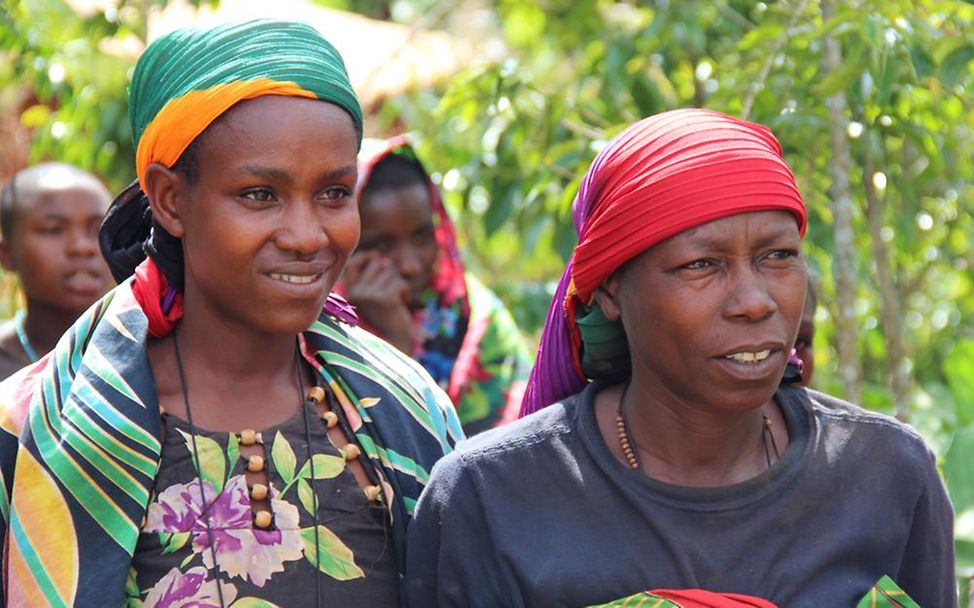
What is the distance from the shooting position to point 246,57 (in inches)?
104

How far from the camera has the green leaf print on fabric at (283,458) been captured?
106 inches

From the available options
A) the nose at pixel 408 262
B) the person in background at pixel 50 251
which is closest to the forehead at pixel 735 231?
the nose at pixel 408 262

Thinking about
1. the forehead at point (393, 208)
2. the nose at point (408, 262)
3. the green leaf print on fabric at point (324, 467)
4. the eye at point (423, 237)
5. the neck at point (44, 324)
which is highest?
the green leaf print on fabric at point (324, 467)

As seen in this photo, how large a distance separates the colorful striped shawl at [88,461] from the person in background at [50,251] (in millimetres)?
2064

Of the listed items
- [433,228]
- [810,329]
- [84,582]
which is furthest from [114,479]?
[433,228]

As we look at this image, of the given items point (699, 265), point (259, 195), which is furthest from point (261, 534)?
point (699, 265)

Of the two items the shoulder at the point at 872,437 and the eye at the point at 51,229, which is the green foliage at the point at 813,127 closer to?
the shoulder at the point at 872,437

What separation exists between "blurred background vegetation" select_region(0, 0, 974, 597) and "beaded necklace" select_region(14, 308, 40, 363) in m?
0.98

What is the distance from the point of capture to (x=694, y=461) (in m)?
2.62

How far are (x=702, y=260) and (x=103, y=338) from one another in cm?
112

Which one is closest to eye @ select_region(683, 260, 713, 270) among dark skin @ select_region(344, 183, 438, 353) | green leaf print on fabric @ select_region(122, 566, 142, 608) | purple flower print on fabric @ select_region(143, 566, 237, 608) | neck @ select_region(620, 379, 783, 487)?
neck @ select_region(620, 379, 783, 487)

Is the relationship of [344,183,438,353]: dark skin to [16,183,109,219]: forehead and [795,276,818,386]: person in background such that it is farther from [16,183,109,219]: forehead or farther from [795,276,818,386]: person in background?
[795,276,818,386]: person in background

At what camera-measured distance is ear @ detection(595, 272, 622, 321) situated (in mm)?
2688

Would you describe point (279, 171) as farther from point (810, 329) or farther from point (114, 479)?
point (810, 329)
